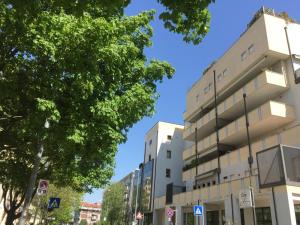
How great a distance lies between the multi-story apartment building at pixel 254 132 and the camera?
18516 mm

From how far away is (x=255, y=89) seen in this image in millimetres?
25391

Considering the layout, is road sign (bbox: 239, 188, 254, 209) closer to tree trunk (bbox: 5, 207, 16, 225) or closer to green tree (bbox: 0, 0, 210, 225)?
green tree (bbox: 0, 0, 210, 225)

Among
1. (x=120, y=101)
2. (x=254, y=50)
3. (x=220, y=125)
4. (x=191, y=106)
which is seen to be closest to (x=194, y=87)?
(x=191, y=106)

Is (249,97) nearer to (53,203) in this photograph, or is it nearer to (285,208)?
(285,208)

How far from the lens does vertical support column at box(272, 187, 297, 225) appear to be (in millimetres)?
17312

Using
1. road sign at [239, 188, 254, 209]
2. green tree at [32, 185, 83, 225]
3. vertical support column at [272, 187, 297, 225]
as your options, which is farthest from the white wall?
road sign at [239, 188, 254, 209]

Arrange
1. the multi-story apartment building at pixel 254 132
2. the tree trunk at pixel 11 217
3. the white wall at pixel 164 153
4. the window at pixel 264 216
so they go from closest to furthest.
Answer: the multi-story apartment building at pixel 254 132 → the tree trunk at pixel 11 217 → the window at pixel 264 216 → the white wall at pixel 164 153

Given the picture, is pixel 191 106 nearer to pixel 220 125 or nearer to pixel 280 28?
pixel 220 125

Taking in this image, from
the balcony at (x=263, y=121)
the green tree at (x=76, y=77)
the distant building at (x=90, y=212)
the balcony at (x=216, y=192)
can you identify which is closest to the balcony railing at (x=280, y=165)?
the balcony at (x=216, y=192)

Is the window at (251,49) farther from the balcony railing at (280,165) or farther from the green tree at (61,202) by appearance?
the green tree at (61,202)

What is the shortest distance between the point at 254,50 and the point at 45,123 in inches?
826

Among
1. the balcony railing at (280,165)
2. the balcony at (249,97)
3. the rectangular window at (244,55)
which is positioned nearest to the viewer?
the balcony railing at (280,165)

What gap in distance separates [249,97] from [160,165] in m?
22.6

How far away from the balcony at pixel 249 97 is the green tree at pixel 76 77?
13589 mm
